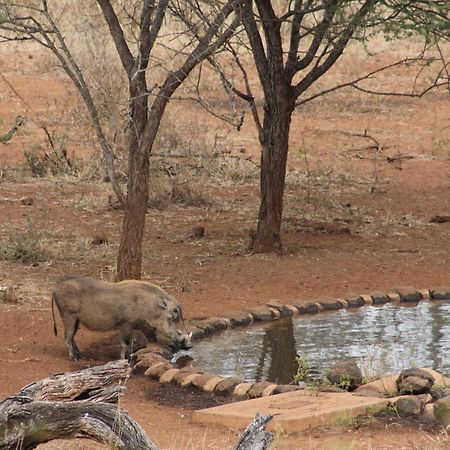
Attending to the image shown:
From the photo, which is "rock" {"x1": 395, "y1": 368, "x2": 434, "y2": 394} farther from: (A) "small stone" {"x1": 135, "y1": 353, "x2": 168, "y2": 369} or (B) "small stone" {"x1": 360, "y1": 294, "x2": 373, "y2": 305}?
(B) "small stone" {"x1": 360, "y1": 294, "x2": 373, "y2": 305}

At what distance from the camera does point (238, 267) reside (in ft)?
41.0

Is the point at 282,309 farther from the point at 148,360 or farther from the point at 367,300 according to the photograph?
the point at 148,360

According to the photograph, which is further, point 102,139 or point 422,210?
point 422,210

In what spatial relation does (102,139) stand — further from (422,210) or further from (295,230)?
(422,210)

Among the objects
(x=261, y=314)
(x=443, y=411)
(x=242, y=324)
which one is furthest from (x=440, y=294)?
(x=443, y=411)

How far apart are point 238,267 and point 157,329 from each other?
10.8 feet

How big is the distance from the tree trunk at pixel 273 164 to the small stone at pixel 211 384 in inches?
189

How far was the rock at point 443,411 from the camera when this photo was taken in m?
7.03

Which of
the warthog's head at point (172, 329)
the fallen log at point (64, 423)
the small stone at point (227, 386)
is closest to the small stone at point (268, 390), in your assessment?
the small stone at point (227, 386)

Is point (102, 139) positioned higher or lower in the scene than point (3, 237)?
higher

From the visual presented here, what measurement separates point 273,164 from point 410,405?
5998 mm

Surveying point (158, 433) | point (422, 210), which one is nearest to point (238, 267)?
point (422, 210)

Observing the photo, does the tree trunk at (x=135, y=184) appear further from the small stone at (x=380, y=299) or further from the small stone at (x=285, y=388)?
the small stone at (x=285, y=388)

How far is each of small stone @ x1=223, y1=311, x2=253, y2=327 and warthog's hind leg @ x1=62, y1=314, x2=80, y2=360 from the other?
5.46ft
